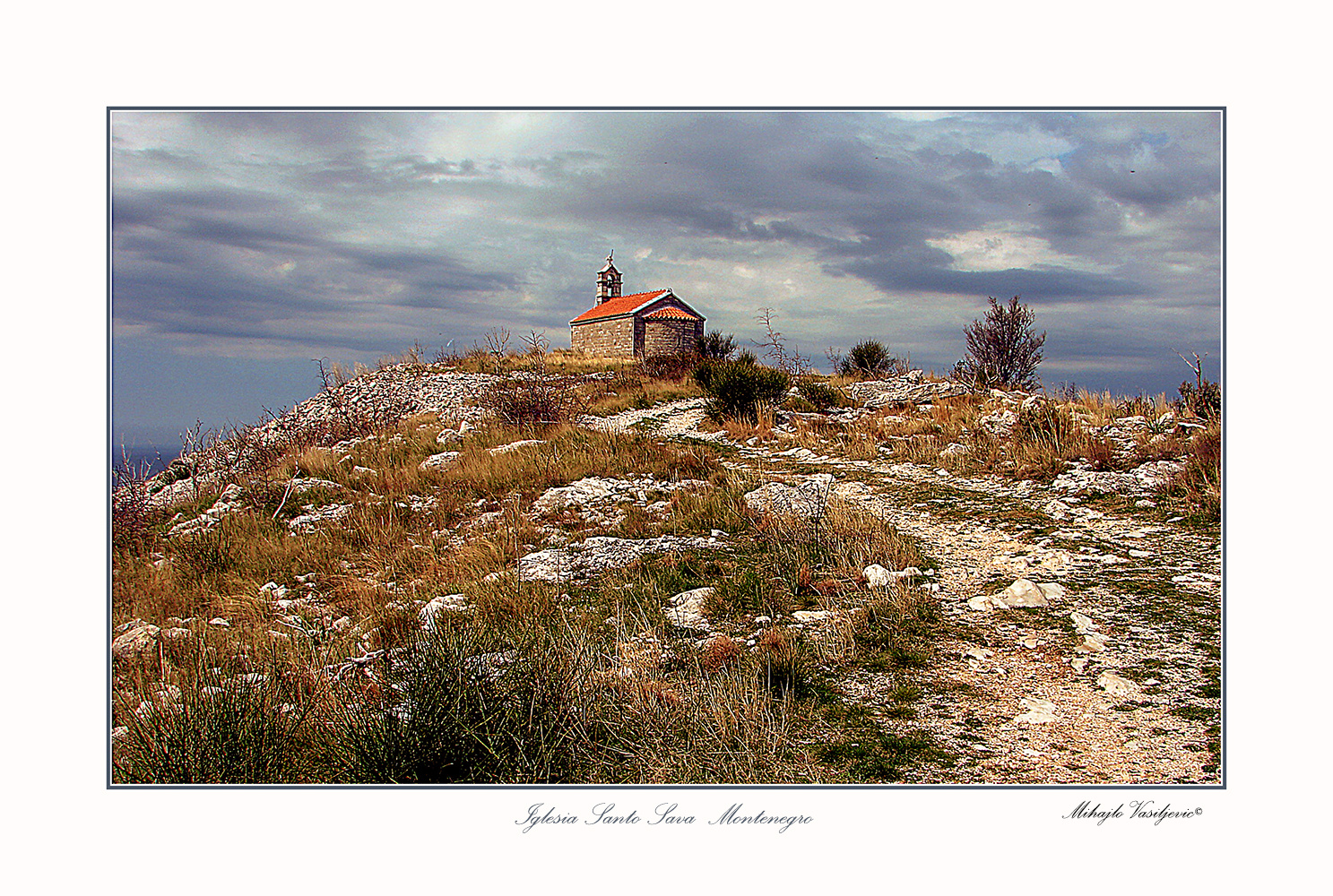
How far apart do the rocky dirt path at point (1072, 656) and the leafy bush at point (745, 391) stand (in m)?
6.44

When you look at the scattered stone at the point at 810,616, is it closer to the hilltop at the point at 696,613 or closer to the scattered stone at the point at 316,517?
the hilltop at the point at 696,613

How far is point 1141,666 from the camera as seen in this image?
3.35 m

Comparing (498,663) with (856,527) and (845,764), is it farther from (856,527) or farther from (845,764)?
(856,527)

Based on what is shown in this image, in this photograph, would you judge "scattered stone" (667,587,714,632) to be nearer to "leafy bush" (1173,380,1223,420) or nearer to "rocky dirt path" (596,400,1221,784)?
"rocky dirt path" (596,400,1221,784)

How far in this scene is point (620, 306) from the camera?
3575 cm

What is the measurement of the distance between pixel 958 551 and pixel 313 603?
4637 millimetres

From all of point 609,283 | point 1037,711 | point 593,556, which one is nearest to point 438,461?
point 593,556

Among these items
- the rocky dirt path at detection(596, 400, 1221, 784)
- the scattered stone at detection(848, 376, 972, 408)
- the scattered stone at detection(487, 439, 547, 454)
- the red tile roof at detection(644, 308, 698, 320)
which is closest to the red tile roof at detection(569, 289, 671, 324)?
the red tile roof at detection(644, 308, 698, 320)

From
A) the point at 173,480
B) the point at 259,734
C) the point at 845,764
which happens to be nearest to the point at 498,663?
the point at 259,734

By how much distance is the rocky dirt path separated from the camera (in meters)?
2.72

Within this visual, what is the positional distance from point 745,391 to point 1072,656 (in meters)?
9.63

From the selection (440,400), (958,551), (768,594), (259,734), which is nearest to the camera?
(259,734)

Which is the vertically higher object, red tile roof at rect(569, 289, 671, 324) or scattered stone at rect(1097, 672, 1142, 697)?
red tile roof at rect(569, 289, 671, 324)

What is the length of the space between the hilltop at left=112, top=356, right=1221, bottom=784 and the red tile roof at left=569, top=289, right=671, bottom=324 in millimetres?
24718
